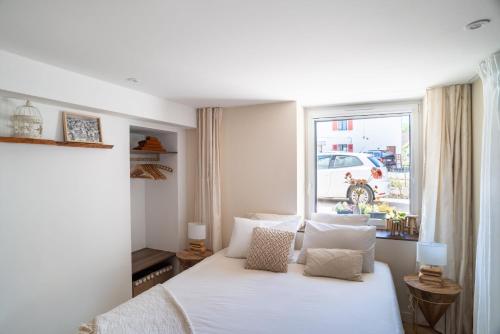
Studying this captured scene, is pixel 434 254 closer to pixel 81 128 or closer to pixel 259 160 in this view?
pixel 259 160

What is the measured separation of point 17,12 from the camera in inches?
52.6

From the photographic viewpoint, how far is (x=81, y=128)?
236 centimetres

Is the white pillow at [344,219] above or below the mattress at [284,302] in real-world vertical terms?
above

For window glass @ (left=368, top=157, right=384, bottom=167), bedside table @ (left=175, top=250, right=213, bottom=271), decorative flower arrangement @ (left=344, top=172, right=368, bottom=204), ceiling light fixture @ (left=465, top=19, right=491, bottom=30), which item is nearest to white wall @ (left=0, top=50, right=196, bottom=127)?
bedside table @ (left=175, top=250, right=213, bottom=271)

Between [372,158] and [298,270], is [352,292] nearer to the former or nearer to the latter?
[298,270]

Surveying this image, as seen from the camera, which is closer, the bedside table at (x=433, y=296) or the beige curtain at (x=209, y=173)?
the bedside table at (x=433, y=296)

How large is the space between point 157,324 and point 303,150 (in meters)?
2.54

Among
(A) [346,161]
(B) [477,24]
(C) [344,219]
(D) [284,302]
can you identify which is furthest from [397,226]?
(B) [477,24]

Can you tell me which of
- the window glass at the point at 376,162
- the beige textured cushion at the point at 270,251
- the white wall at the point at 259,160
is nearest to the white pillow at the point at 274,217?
the white wall at the point at 259,160

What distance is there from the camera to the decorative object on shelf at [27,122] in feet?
6.28

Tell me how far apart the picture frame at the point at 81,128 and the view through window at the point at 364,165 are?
2445mm

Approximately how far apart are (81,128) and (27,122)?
1.42ft

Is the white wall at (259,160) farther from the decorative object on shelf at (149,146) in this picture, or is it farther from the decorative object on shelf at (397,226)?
the decorative object on shelf at (397,226)

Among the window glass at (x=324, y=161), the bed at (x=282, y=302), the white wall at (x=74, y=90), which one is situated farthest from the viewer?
the window glass at (x=324, y=161)
